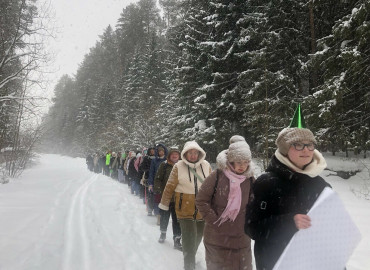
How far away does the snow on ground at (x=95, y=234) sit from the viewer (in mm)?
5250

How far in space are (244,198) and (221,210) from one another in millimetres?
303

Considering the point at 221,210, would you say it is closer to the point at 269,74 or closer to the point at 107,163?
the point at 269,74

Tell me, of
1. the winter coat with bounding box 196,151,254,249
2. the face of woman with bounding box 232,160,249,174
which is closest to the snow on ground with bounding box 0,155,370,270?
the winter coat with bounding box 196,151,254,249

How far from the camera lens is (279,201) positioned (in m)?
2.23

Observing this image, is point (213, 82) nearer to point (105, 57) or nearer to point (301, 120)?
point (301, 120)

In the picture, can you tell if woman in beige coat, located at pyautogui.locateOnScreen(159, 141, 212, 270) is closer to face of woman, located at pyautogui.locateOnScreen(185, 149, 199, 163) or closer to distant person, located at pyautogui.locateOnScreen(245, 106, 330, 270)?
face of woman, located at pyautogui.locateOnScreen(185, 149, 199, 163)

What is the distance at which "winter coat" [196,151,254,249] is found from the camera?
3.44 metres

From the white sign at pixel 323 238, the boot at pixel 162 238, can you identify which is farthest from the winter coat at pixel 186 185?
the white sign at pixel 323 238

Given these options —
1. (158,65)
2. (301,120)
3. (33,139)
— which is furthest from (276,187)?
(158,65)

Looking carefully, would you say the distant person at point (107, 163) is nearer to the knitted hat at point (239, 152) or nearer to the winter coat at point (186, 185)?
the winter coat at point (186, 185)

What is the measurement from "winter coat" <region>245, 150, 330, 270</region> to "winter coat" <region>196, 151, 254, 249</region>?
3.53 ft

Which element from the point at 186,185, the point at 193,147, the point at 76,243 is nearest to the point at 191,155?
the point at 193,147

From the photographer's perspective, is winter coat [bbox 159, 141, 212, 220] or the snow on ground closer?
winter coat [bbox 159, 141, 212, 220]

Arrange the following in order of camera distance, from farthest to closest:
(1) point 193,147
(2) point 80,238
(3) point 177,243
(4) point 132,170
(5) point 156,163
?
(4) point 132,170
(5) point 156,163
(2) point 80,238
(3) point 177,243
(1) point 193,147
